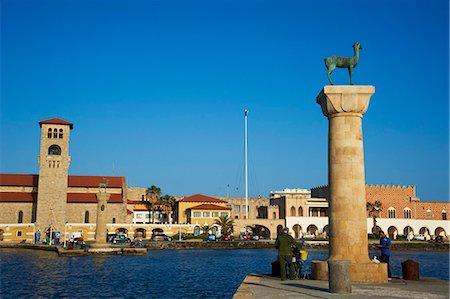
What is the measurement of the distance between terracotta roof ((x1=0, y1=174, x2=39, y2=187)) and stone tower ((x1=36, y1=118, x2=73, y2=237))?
5.71m

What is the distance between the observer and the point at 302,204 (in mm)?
91875

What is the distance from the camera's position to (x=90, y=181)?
3568 inches

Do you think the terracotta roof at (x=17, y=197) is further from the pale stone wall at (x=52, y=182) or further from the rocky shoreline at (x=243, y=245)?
the rocky shoreline at (x=243, y=245)

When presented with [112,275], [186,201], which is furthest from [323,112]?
[186,201]

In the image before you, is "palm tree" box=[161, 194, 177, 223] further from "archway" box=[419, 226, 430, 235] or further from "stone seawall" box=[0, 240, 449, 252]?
"archway" box=[419, 226, 430, 235]

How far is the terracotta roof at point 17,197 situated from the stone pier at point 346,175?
246 feet

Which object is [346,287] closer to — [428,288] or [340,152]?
[428,288]

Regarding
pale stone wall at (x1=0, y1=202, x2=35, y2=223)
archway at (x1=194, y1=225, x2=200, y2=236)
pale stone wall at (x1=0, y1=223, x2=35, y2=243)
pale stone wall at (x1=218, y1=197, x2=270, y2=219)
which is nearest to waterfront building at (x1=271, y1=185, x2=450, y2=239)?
pale stone wall at (x1=218, y1=197, x2=270, y2=219)

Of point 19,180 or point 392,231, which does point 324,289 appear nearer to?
point 19,180

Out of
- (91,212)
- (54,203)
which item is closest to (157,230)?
(91,212)

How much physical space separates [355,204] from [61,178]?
73.4m

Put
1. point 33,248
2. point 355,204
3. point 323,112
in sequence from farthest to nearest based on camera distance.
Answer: point 33,248 < point 323,112 < point 355,204

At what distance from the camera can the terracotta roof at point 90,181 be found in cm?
8938

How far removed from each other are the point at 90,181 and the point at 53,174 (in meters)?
9.60
